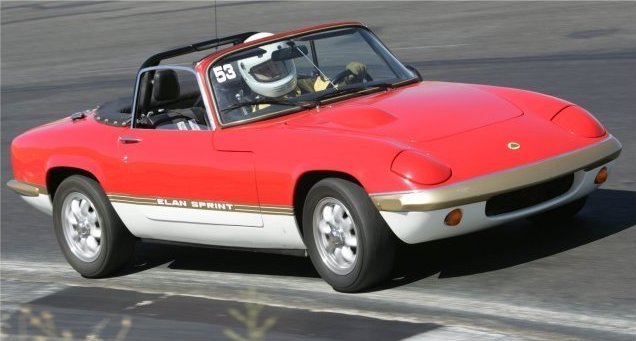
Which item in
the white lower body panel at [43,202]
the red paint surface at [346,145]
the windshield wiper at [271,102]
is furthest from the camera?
the white lower body panel at [43,202]

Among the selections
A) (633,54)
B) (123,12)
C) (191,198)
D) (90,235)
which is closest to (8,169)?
(90,235)

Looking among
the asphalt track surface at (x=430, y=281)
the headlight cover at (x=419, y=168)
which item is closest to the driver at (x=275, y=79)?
the asphalt track surface at (x=430, y=281)

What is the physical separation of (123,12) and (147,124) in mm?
20065

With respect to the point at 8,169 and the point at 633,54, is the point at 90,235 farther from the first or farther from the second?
the point at 633,54

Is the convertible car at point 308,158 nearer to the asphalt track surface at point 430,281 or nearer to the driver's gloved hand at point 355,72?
the driver's gloved hand at point 355,72

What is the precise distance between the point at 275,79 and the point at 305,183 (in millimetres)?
1098

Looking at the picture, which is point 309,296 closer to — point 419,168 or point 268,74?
point 419,168

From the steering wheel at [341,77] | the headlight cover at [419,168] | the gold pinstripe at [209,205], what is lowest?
the gold pinstripe at [209,205]

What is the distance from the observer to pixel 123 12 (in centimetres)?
2859

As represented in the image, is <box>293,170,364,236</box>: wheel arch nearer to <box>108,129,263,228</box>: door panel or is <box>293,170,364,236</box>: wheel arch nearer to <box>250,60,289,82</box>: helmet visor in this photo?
<box>108,129,263,228</box>: door panel

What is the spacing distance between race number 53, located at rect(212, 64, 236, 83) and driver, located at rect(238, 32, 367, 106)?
6 centimetres

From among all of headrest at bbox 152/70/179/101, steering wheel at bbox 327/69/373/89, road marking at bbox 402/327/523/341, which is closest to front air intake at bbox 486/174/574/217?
road marking at bbox 402/327/523/341

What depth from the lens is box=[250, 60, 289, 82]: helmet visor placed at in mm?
8641

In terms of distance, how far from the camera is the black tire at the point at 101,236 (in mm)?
9039
